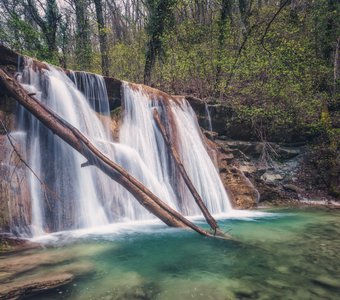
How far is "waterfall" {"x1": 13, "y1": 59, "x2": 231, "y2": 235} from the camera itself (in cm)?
669

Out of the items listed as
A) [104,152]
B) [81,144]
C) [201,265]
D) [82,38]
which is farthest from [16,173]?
[82,38]

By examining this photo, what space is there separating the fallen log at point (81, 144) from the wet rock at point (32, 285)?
1.98 m

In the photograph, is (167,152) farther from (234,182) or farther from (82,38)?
(82,38)

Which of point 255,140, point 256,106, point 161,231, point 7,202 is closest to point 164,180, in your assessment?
point 161,231

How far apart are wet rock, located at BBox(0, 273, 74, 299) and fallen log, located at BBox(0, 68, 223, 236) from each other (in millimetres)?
1984

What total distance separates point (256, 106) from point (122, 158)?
25.7ft

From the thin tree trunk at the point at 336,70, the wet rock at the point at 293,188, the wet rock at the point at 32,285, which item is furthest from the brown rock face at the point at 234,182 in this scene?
the thin tree trunk at the point at 336,70

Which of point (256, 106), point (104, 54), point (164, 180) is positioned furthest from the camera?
point (104, 54)

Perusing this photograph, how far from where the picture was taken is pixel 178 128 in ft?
34.6

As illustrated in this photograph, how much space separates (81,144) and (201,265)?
298 centimetres

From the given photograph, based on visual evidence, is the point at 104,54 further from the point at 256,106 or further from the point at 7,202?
the point at 7,202

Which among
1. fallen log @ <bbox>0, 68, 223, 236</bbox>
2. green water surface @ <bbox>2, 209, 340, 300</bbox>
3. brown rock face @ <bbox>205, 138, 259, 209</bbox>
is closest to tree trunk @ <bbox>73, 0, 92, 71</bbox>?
brown rock face @ <bbox>205, 138, 259, 209</bbox>

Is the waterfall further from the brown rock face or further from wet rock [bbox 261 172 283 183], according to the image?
wet rock [bbox 261 172 283 183]

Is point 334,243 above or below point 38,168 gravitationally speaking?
below
